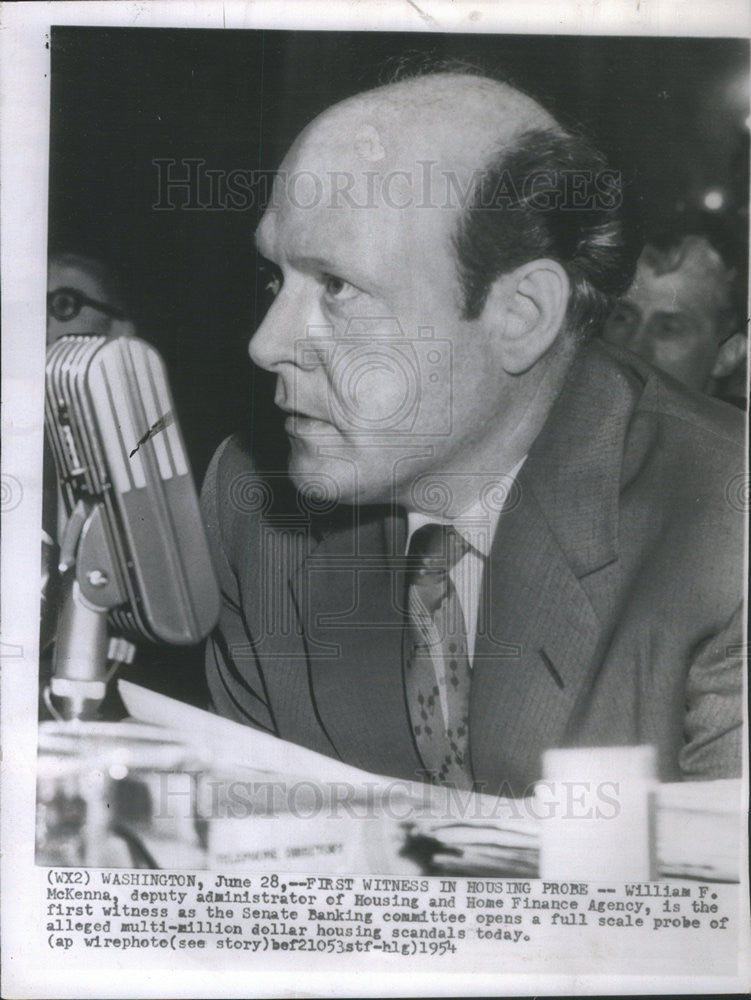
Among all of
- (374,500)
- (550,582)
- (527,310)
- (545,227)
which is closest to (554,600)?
(550,582)

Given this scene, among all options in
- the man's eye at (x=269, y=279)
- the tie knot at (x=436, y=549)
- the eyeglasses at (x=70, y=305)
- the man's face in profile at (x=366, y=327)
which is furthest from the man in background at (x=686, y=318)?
the eyeglasses at (x=70, y=305)

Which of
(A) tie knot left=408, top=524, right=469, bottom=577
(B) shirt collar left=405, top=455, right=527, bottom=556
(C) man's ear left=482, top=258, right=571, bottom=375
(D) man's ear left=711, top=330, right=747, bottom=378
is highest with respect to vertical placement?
(C) man's ear left=482, top=258, right=571, bottom=375

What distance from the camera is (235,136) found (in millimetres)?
1392

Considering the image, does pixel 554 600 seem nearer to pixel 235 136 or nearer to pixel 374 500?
pixel 374 500

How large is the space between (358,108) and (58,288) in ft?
1.49

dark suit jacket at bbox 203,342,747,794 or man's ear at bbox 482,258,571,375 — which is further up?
man's ear at bbox 482,258,571,375

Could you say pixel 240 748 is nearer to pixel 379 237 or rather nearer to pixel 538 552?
pixel 538 552

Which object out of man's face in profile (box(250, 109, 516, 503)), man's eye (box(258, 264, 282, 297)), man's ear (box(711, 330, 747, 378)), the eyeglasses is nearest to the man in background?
man's ear (box(711, 330, 747, 378))

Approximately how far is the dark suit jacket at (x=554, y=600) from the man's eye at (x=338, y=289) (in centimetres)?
23

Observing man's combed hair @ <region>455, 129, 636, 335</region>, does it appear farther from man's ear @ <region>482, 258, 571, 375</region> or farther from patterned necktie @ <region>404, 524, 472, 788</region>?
patterned necktie @ <region>404, 524, 472, 788</region>

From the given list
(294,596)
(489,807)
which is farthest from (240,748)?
(489,807)

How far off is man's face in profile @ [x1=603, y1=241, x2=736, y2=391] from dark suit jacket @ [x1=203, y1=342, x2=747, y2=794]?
0.03 m

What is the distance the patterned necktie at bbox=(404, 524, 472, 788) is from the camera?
1370 mm

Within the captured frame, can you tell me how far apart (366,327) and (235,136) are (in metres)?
0.31
